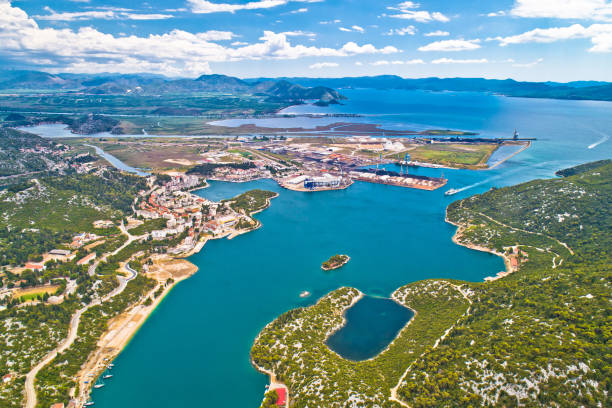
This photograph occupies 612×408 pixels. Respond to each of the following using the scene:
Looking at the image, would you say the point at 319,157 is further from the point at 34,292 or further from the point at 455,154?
the point at 34,292

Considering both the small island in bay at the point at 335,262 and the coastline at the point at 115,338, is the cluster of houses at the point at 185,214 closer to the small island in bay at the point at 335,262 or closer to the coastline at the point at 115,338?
the coastline at the point at 115,338

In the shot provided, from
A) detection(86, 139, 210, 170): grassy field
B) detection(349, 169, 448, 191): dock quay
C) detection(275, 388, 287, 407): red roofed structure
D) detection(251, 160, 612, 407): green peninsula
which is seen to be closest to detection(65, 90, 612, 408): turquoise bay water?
detection(275, 388, 287, 407): red roofed structure

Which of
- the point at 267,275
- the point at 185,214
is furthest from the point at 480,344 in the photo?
the point at 185,214

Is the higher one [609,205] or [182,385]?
[609,205]

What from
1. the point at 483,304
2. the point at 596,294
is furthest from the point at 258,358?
the point at 596,294

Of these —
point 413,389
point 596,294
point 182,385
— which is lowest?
point 182,385

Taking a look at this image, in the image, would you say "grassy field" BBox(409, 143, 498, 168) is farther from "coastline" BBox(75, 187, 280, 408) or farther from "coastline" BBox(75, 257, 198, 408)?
"coastline" BBox(75, 257, 198, 408)

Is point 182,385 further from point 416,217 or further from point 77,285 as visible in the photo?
point 416,217
